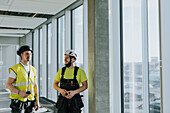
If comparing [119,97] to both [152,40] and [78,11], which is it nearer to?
[152,40]

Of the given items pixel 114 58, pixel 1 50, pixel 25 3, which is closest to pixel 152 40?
pixel 114 58

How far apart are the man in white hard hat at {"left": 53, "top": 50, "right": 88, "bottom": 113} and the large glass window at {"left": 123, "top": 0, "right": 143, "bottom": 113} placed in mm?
796

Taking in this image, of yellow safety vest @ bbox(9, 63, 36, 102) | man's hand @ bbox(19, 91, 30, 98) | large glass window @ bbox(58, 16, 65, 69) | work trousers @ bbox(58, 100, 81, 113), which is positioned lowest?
work trousers @ bbox(58, 100, 81, 113)

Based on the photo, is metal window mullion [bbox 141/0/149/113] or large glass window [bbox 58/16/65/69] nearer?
metal window mullion [bbox 141/0/149/113]

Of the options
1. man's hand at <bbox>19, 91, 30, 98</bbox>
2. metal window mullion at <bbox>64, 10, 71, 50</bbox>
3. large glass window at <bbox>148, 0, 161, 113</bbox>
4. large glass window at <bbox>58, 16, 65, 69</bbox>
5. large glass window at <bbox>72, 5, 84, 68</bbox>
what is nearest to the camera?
large glass window at <bbox>148, 0, 161, 113</bbox>

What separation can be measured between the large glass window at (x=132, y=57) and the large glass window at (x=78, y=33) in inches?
80.0

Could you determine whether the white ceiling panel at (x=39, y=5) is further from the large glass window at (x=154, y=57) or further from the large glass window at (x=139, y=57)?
the large glass window at (x=154, y=57)

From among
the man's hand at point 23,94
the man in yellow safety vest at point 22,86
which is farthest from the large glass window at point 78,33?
the man's hand at point 23,94

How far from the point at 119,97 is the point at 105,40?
113 centimetres

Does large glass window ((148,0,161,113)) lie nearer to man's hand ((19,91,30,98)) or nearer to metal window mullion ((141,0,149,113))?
metal window mullion ((141,0,149,113))

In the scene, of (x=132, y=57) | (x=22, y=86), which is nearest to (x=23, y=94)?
(x=22, y=86)

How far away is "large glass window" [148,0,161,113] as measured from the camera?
316cm

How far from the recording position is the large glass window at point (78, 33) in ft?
19.5

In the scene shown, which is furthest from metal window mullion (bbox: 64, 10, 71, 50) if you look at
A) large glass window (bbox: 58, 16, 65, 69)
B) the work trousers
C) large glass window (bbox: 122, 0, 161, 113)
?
the work trousers
